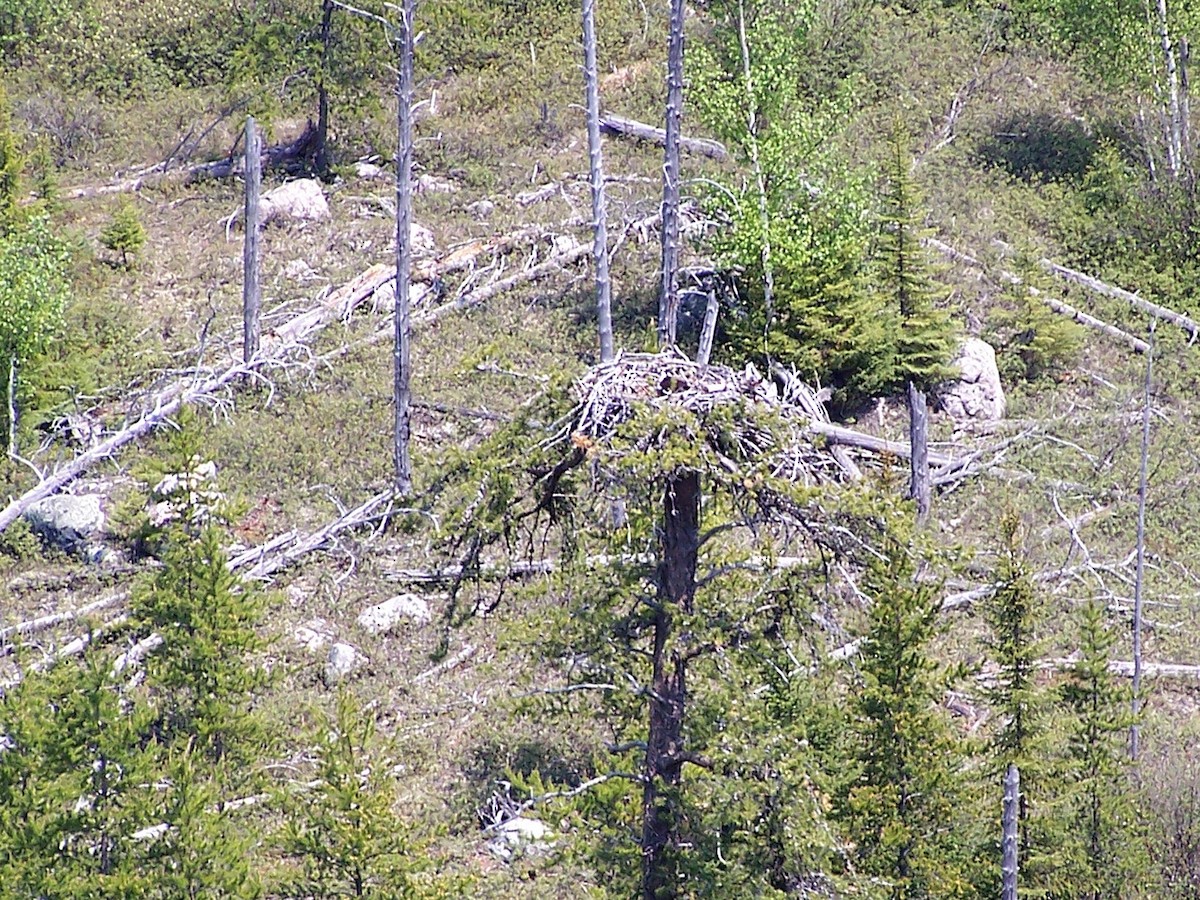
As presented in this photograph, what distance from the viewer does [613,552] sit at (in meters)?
11.0

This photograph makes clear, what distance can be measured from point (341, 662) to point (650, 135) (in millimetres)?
18884

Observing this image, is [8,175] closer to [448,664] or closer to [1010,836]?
[448,664]

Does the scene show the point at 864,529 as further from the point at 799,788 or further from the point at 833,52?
the point at 833,52

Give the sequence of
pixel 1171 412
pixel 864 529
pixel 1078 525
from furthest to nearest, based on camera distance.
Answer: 1. pixel 1171 412
2. pixel 1078 525
3. pixel 864 529

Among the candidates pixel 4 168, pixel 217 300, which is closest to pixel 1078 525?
pixel 217 300

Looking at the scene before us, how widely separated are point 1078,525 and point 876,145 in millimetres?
14560

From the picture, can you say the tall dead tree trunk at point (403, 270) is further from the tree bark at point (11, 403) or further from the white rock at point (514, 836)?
the white rock at point (514, 836)

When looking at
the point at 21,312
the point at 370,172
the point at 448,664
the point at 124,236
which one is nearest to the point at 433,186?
the point at 370,172

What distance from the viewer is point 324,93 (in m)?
33.7

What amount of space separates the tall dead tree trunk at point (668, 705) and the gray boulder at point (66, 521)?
13991mm

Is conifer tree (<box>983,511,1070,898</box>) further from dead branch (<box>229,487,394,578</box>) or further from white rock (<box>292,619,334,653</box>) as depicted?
dead branch (<box>229,487,394,578</box>)

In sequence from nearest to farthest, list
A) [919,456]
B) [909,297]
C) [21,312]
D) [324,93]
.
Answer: [919,456] < [21,312] < [909,297] < [324,93]

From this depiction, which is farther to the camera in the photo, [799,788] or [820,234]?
[820,234]

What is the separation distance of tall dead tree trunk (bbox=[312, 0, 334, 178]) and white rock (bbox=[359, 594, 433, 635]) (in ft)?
54.0
